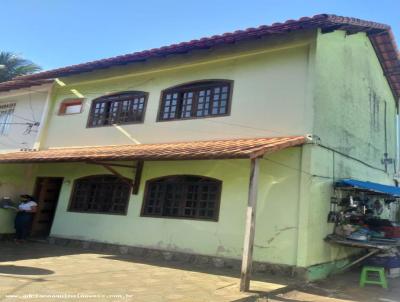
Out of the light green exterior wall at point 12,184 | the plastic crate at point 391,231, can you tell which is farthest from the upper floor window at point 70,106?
the plastic crate at point 391,231

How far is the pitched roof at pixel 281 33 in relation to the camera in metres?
8.53

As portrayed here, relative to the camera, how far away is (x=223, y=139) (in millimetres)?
9633

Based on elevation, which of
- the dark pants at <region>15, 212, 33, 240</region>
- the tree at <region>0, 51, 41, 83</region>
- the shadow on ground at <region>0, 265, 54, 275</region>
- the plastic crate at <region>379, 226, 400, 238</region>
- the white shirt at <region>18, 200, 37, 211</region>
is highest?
the tree at <region>0, 51, 41, 83</region>

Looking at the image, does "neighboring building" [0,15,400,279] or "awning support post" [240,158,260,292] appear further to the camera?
"neighboring building" [0,15,400,279]

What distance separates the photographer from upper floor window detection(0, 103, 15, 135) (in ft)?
49.1

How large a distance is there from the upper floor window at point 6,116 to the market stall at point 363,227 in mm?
12718

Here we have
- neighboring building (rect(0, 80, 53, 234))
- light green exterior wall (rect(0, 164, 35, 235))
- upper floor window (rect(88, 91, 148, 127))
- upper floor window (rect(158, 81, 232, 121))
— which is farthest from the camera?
neighboring building (rect(0, 80, 53, 234))

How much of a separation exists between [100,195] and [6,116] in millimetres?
6883

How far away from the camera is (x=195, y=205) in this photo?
9.58 meters

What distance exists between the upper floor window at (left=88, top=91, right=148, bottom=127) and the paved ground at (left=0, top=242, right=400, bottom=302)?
4.59 metres

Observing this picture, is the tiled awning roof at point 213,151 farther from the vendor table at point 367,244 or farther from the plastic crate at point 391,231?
the plastic crate at point 391,231

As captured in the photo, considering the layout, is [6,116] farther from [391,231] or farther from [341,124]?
[391,231]

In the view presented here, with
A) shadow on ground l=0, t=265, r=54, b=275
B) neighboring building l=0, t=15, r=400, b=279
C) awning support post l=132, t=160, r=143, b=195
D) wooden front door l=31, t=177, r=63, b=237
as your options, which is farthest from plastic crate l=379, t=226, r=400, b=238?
wooden front door l=31, t=177, r=63, b=237

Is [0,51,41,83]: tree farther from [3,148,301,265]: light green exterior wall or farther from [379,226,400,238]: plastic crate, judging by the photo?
[379,226,400,238]: plastic crate
